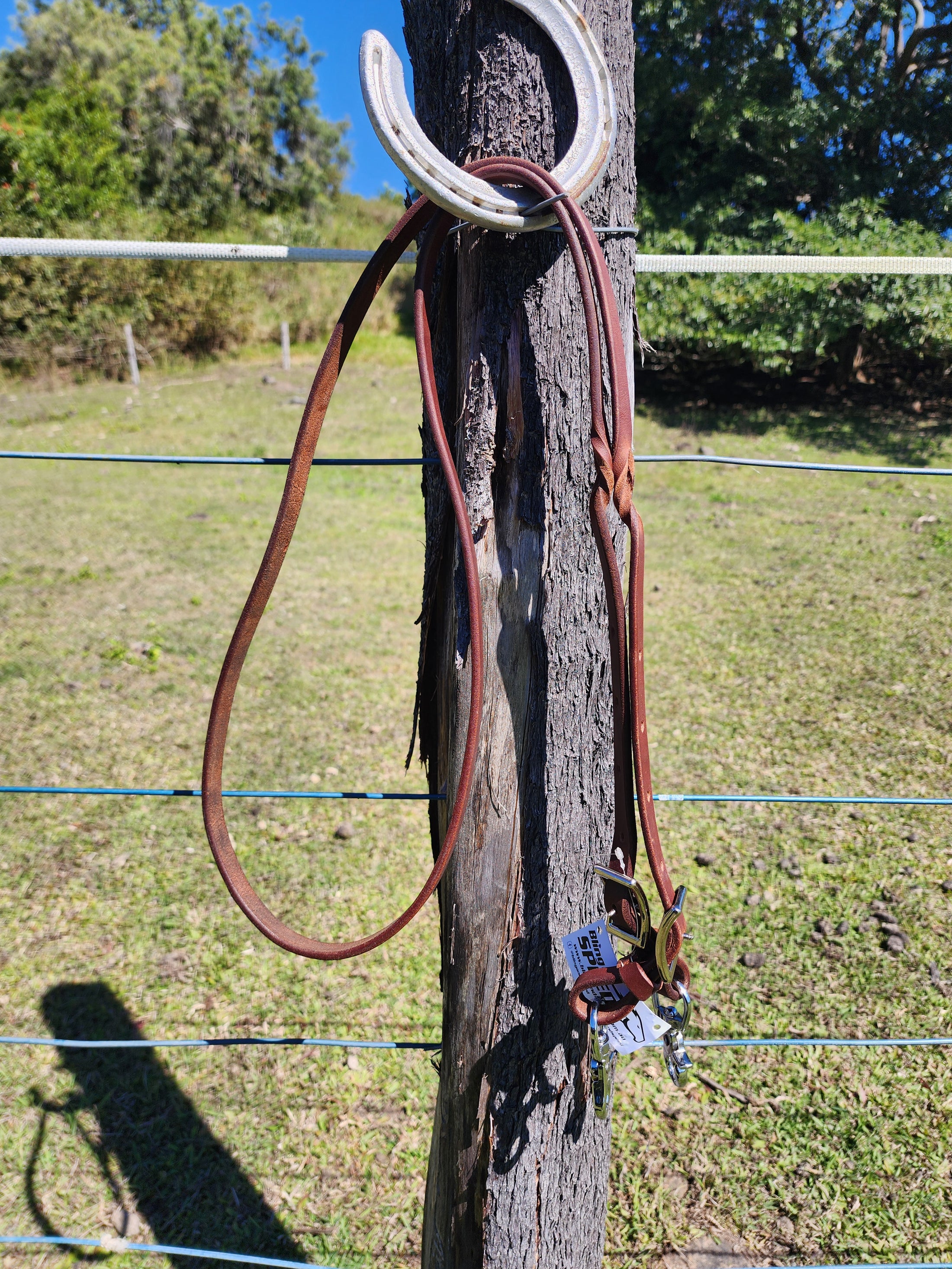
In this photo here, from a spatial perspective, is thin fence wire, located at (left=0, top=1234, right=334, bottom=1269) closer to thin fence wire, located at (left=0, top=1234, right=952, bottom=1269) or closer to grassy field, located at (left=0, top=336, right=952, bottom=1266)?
thin fence wire, located at (left=0, top=1234, right=952, bottom=1269)

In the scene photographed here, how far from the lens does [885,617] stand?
4.62m

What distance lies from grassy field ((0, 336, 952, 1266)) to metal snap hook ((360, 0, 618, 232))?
6.04 feet

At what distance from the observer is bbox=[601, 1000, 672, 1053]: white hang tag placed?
2.90ft

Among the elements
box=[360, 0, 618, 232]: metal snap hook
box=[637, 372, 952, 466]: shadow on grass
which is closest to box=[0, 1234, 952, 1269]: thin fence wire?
box=[360, 0, 618, 232]: metal snap hook

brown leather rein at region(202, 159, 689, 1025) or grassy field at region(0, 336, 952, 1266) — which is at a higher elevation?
brown leather rein at region(202, 159, 689, 1025)

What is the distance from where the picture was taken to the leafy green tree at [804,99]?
29.7 ft

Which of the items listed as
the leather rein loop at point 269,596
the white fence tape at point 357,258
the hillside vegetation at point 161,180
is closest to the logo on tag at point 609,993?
the leather rein loop at point 269,596

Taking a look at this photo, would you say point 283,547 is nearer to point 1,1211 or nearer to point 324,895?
point 1,1211

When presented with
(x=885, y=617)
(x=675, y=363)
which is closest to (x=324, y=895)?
(x=885, y=617)

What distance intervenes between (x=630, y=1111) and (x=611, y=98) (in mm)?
1994

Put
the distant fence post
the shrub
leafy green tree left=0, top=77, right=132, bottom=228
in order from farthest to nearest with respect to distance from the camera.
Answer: leafy green tree left=0, top=77, right=132, bottom=228 < the distant fence post < the shrub

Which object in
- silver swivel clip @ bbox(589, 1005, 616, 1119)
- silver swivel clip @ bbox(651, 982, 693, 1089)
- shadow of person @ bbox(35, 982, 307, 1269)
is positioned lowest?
shadow of person @ bbox(35, 982, 307, 1269)

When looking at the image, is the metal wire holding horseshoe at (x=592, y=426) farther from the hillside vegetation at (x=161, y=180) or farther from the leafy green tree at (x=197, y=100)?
the leafy green tree at (x=197, y=100)

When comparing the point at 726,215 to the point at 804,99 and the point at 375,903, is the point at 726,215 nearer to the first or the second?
the point at 804,99
